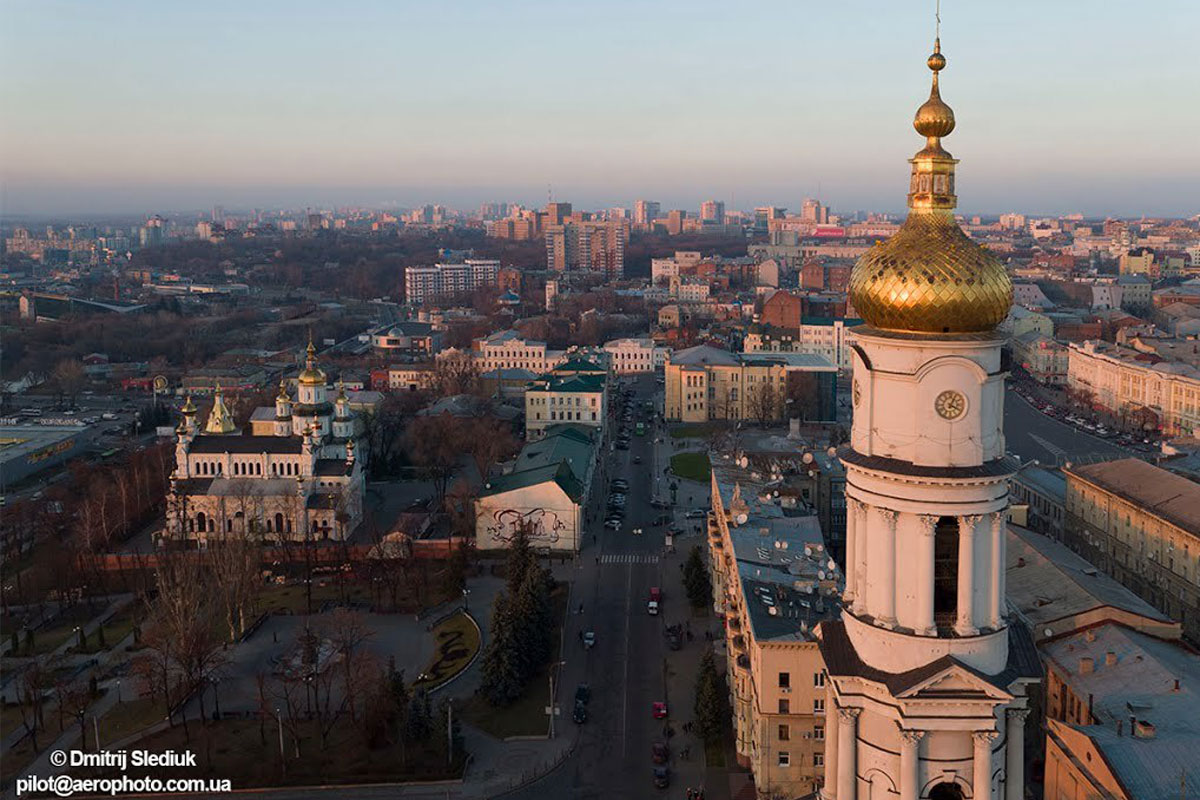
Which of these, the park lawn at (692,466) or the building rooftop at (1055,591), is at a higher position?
the building rooftop at (1055,591)

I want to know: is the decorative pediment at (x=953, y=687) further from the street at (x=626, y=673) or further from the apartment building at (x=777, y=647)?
the street at (x=626, y=673)

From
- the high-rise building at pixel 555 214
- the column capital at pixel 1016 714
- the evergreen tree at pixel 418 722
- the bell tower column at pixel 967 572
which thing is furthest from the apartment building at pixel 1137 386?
the high-rise building at pixel 555 214

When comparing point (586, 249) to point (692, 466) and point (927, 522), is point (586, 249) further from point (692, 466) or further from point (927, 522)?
point (927, 522)

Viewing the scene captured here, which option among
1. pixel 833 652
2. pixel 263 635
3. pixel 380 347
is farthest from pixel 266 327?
pixel 833 652

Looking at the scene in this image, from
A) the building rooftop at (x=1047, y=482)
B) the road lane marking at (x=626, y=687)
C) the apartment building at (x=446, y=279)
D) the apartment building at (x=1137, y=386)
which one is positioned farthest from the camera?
the apartment building at (x=446, y=279)

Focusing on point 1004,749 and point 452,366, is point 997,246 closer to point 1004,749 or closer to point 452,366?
point 452,366

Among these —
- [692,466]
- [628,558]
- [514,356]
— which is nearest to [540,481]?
[628,558]

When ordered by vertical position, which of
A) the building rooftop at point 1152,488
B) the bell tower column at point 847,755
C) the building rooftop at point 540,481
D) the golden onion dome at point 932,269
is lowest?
the building rooftop at point 540,481
